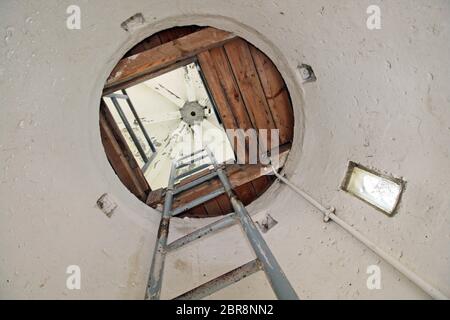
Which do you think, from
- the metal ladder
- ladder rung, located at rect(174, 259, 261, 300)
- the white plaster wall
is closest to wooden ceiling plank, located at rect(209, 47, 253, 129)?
the white plaster wall

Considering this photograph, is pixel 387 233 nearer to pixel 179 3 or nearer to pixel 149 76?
pixel 179 3

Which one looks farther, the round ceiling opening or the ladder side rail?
the round ceiling opening

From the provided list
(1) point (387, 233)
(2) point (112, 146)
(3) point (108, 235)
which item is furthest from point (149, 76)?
(1) point (387, 233)

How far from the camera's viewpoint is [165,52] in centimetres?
245

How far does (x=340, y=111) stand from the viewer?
1981mm

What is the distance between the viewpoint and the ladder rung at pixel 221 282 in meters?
1.30

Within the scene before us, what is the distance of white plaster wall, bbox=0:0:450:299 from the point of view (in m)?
1.36

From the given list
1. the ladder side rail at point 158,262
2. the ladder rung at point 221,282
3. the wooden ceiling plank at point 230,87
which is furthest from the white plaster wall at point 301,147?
the ladder rung at point 221,282

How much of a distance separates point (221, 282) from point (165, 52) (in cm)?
195

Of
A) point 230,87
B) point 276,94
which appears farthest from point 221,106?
point 276,94

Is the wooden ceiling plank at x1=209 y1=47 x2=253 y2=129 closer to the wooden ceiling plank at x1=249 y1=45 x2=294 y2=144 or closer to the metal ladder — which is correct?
the wooden ceiling plank at x1=249 y1=45 x2=294 y2=144

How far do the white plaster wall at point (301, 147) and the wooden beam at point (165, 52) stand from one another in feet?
0.53

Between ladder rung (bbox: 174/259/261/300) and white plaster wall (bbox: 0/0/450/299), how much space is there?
605mm

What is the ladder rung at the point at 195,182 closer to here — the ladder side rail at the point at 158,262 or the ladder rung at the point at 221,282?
the ladder side rail at the point at 158,262
